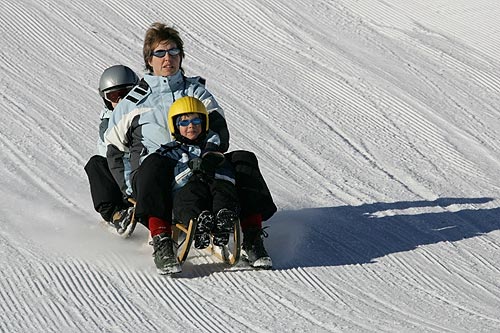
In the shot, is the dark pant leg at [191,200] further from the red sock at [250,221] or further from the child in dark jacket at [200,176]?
the red sock at [250,221]

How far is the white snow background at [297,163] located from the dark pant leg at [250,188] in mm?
386

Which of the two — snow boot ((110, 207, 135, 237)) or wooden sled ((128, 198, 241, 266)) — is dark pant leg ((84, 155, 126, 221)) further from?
wooden sled ((128, 198, 241, 266))

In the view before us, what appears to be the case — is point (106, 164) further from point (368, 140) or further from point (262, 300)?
point (368, 140)

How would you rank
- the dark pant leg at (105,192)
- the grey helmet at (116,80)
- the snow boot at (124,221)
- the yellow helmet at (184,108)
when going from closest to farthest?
the yellow helmet at (184,108) → the snow boot at (124,221) → the dark pant leg at (105,192) → the grey helmet at (116,80)

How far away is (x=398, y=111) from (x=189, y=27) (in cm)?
330

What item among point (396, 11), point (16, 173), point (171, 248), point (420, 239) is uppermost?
point (396, 11)

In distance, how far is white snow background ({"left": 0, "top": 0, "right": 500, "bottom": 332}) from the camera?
6.71m

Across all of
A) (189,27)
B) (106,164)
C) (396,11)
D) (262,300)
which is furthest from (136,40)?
(262,300)

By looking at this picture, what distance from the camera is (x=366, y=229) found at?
8.27m

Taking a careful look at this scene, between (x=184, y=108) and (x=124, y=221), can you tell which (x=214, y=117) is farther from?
(x=124, y=221)

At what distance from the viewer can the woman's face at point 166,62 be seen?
758 cm

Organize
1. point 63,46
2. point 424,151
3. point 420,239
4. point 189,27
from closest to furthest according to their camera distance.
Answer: point 420,239, point 424,151, point 63,46, point 189,27

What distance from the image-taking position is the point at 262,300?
6.77m

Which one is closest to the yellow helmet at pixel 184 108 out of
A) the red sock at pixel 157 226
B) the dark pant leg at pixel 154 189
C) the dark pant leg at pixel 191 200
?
the dark pant leg at pixel 154 189
